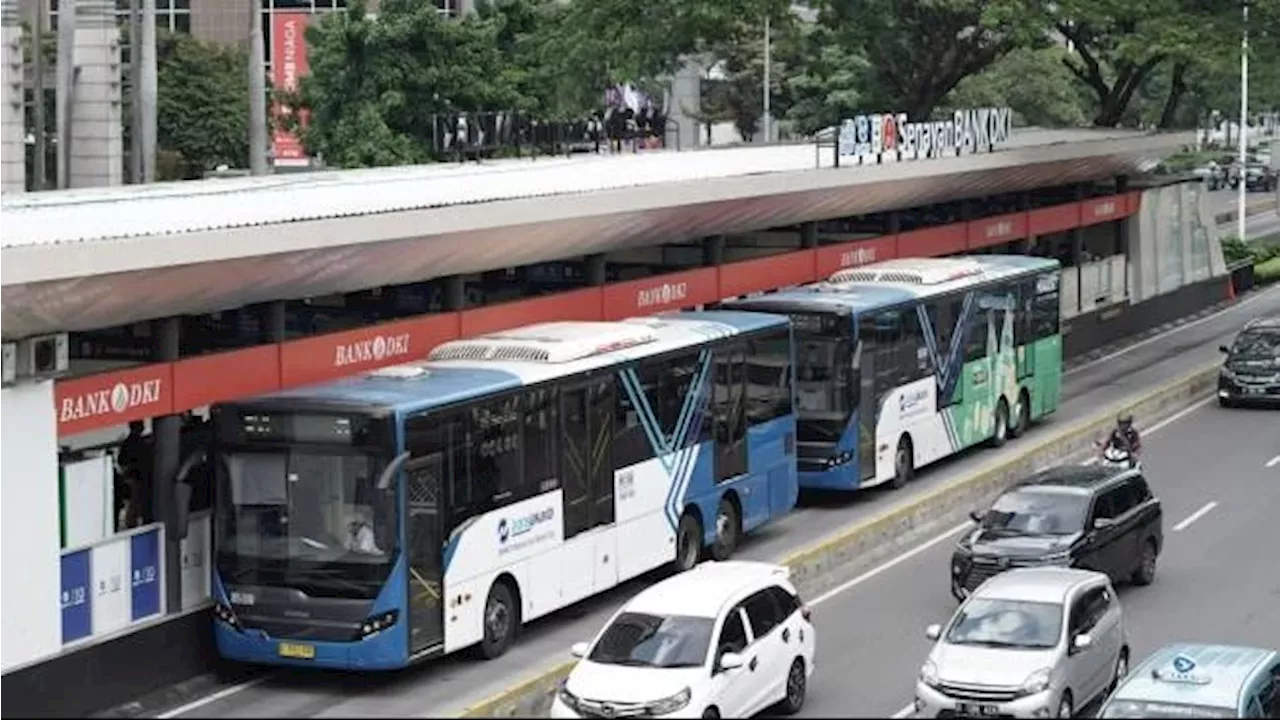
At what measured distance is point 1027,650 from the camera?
1902cm

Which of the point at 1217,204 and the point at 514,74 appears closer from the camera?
the point at 514,74

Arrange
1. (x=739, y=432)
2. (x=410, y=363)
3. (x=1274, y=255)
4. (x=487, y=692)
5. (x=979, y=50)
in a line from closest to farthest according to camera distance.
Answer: (x=487, y=692) < (x=410, y=363) < (x=739, y=432) < (x=979, y=50) < (x=1274, y=255)

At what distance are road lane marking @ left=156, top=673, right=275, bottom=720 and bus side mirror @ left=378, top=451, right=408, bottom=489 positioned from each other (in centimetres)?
269

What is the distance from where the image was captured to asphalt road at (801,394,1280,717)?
21266 millimetres

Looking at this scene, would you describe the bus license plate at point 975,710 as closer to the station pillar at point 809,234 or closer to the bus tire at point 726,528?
the bus tire at point 726,528

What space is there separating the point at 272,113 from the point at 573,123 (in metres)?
34.2

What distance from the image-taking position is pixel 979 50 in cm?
5469

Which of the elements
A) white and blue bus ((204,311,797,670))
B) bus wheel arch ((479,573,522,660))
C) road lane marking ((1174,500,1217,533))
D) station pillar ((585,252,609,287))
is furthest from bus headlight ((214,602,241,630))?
road lane marking ((1174,500,1217,533))

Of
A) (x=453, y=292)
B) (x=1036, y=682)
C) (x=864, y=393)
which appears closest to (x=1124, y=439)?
(x=864, y=393)

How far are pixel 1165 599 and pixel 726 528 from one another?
5.28m

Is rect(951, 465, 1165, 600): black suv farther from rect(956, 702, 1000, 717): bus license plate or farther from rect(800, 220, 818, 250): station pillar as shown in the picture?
rect(800, 220, 818, 250): station pillar

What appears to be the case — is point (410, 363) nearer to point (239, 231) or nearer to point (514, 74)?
point (239, 231)

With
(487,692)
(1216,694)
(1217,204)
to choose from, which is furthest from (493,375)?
(1217,204)

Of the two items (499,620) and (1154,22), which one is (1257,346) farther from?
(499,620)
